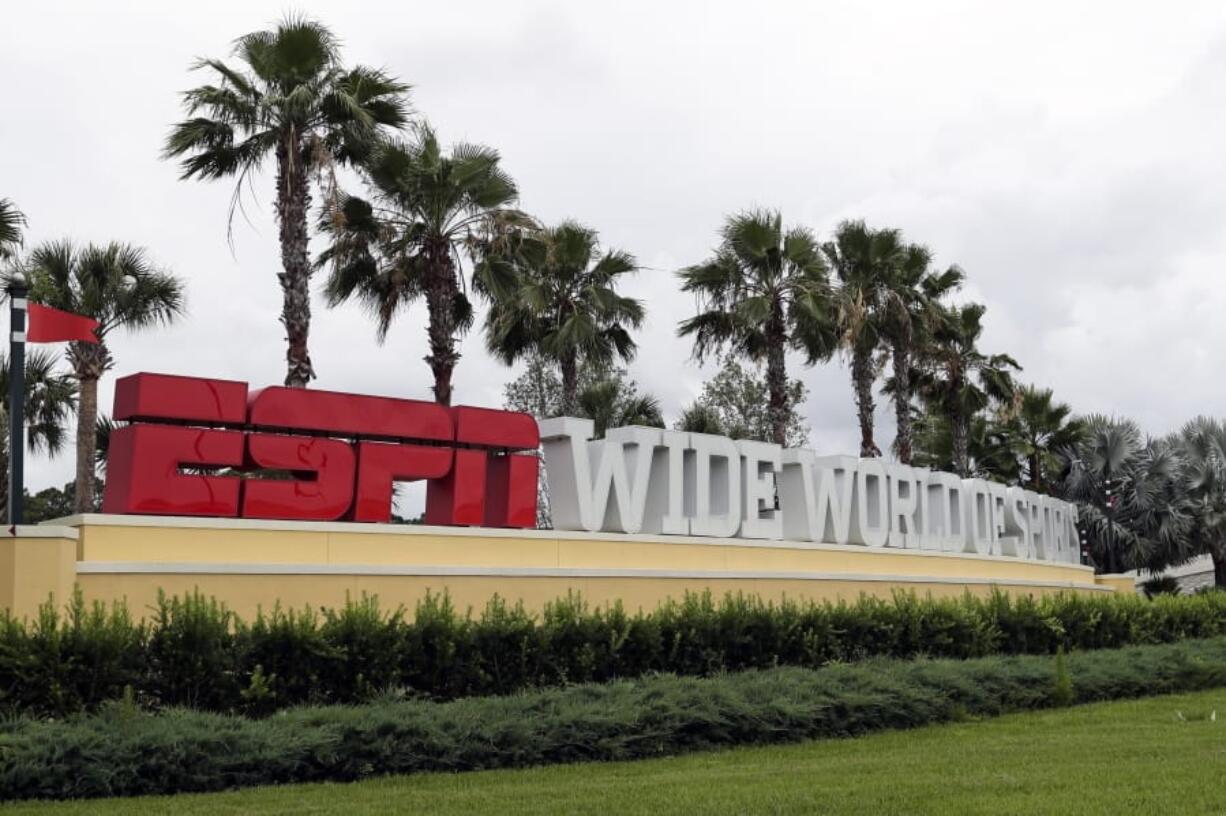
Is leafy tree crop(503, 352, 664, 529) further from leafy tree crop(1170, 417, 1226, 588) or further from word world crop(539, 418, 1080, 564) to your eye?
leafy tree crop(1170, 417, 1226, 588)

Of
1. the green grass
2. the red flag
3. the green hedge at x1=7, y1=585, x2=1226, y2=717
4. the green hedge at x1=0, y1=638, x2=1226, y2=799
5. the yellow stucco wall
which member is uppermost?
the red flag

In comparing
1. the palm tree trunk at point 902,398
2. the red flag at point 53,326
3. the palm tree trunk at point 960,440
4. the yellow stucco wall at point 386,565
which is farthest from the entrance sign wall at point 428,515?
the palm tree trunk at point 960,440

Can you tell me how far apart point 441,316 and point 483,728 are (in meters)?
12.6

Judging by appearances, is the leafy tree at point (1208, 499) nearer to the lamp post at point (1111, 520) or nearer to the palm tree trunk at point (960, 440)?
the lamp post at point (1111, 520)

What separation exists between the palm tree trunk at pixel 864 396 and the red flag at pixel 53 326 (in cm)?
2277

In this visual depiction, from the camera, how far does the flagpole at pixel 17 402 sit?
14.4 meters

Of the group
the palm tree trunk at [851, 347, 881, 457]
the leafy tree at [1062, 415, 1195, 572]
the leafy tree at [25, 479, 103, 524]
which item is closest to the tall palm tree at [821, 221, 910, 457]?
the palm tree trunk at [851, 347, 881, 457]

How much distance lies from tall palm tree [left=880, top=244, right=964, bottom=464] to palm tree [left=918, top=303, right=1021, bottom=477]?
1.59m

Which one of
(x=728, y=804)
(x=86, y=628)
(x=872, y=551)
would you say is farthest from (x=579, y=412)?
(x=728, y=804)

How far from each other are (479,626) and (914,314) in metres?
22.2

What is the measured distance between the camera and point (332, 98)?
21.8 meters

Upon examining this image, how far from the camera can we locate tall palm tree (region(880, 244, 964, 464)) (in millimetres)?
34562

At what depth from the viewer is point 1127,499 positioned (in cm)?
4200

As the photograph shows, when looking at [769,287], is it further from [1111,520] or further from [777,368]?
[1111,520]
